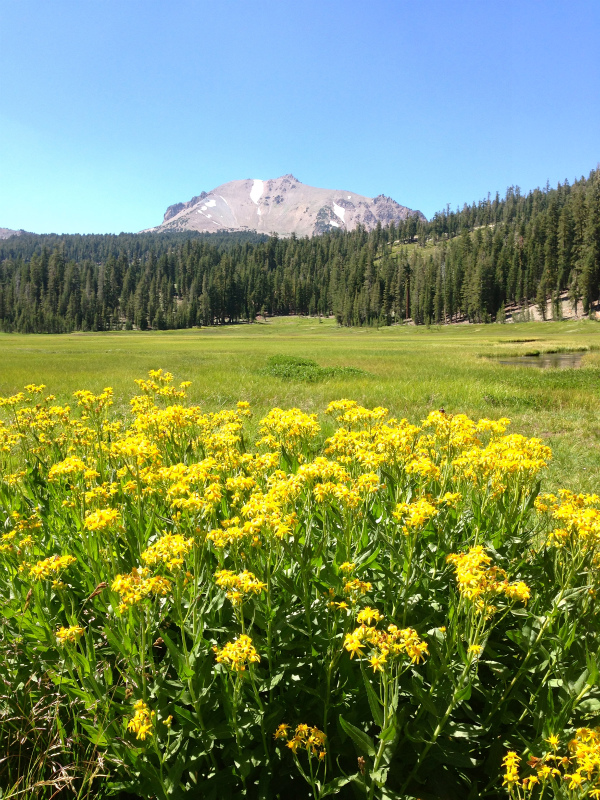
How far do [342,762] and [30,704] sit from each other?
6.92 feet

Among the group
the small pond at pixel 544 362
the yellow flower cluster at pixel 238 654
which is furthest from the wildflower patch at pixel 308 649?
the small pond at pixel 544 362

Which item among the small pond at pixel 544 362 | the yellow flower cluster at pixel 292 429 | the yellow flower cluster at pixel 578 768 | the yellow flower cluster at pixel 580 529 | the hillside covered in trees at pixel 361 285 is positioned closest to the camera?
the yellow flower cluster at pixel 578 768

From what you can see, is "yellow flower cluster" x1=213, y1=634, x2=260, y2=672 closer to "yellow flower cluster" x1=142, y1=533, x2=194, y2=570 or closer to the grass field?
"yellow flower cluster" x1=142, y1=533, x2=194, y2=570

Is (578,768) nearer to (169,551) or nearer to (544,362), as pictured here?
(169,551)

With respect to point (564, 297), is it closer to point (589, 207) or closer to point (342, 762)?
point (589, 207)

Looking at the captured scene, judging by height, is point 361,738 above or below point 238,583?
below

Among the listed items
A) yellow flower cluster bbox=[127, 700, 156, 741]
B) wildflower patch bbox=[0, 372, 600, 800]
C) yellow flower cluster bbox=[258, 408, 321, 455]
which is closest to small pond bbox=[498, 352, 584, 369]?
yellow flower cluster bbox=[258, 408, 321, 455]

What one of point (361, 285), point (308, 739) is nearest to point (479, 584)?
point (308, 739)

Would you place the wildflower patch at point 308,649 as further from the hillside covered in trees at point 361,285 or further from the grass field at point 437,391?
the hillside covered in trees at point 361,285

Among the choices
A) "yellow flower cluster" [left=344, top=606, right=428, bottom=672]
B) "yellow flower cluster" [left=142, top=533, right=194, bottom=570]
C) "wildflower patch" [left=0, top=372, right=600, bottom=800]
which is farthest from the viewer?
"yellow flower cluster" [left=142, top=533, right=194, bottom=570]

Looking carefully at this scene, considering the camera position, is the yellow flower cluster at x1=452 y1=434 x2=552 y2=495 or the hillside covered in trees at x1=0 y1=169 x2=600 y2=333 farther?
the hillside covered in trees at x1=0 y1=169 x2=600 y2=333

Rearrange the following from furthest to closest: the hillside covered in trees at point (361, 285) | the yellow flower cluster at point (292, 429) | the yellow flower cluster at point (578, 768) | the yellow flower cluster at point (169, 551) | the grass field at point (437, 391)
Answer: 1. the hillside covered in trees at point (361, 285)
2. the grass field at point (437, 391)
3. the yellow flower cluster at point (292, 429)
4. the yellow flower cluster at point (169, 551)
5. the yellow flower cluster at point (578, 768)

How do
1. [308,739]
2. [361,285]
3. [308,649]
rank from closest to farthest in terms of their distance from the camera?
[308,739] → [308,649] → [361,285]

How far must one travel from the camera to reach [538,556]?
12.3 feet
